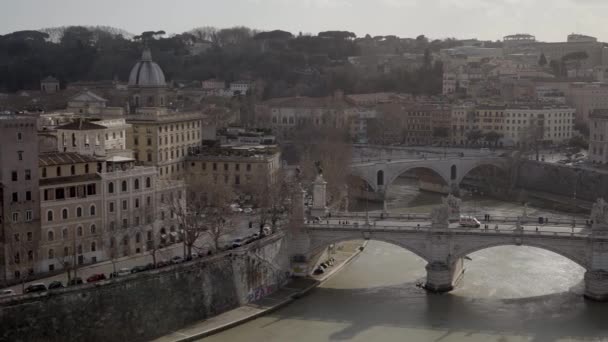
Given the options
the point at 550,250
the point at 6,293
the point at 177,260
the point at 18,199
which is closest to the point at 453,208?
the point at 550,250

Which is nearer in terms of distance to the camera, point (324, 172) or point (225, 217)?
point (225, 217)

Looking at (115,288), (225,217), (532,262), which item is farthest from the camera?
(532,262)

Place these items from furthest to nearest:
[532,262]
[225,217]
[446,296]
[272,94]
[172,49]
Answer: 1. [172,49]
2. [272,94]
3. [532,262]
4. [225,217]
5. [446,296]

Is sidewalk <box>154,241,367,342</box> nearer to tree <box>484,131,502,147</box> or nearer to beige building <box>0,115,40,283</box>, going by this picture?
beige building <box>0,115,40,283</box>

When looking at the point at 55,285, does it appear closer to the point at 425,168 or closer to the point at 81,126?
the point at 81,126

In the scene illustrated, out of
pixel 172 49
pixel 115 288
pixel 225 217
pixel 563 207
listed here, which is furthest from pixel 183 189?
pixel 172 49

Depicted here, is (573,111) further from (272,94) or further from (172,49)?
(172,49)
